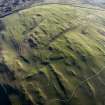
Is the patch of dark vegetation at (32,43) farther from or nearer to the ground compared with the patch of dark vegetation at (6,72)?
farther from the ground

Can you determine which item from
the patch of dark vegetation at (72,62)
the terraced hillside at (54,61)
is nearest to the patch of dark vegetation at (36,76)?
the terraced hillside at (54,61)

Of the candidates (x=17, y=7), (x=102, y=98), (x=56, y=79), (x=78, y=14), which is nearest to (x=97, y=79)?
(x=102, y=98)

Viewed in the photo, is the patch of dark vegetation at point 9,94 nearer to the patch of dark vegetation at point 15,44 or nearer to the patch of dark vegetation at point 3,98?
the patch of dark vegetation at point 3,98

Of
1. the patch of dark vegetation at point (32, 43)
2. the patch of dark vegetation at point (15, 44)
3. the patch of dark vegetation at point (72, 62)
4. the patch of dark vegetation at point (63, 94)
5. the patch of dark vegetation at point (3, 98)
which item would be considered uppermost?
the patch of dark vegetation at point (32, 43)

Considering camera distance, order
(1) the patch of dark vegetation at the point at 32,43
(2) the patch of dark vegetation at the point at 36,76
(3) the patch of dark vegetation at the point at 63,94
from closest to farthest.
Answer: (3) the patch of dark vegetation at the point at 63,94 < (2) the patch of dark vegetation at the point at 36,76 < (1) the patch of dark vegetation at the point at 32,43

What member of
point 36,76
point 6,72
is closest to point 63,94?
point 36,76

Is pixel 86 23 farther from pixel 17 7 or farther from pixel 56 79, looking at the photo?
pixel 17 7

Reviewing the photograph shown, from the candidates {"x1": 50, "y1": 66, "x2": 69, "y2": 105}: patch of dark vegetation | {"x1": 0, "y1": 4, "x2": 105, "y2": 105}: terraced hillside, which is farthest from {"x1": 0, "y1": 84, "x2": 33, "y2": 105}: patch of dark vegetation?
{"x1": 50, "y1": 66, "x2": 69, "y2": 105}: patch of dark vegetation

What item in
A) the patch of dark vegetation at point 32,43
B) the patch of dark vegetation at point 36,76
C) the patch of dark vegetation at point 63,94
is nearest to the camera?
the patch of dark vegetation at point 63,94
